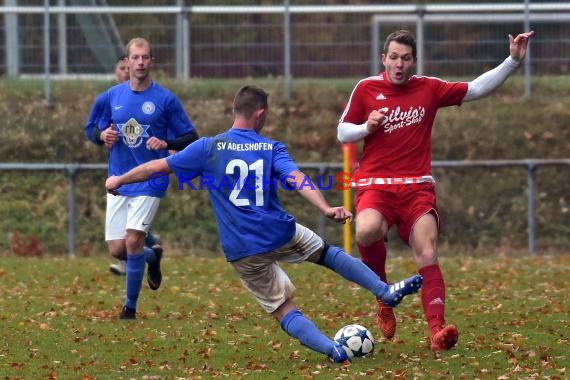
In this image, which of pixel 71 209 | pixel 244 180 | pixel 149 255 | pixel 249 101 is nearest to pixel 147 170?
pixel 244 180

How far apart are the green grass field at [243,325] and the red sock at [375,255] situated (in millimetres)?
552

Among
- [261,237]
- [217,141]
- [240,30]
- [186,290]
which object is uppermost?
[240,30]

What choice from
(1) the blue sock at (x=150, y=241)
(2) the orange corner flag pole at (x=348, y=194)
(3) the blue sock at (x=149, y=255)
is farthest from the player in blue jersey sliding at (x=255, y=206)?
(2) the orange corner flag pole at (x=348, y=194)

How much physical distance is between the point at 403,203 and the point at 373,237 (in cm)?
32

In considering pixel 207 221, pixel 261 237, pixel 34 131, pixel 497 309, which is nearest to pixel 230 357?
pixel 261 237

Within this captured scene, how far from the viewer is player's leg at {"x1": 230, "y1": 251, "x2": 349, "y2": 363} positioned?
873 centimetres

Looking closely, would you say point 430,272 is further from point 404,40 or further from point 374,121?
point 404,40

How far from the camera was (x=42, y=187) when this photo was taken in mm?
19578

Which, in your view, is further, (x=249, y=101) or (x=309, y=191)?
(x=249, y=101)

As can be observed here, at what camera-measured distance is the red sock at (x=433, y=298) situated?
30.2 ft

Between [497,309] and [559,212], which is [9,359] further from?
[559,212]

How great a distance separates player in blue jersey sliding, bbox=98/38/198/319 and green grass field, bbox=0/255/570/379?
0.60m

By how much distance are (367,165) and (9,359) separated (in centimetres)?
282

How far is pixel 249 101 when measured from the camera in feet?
28.5
